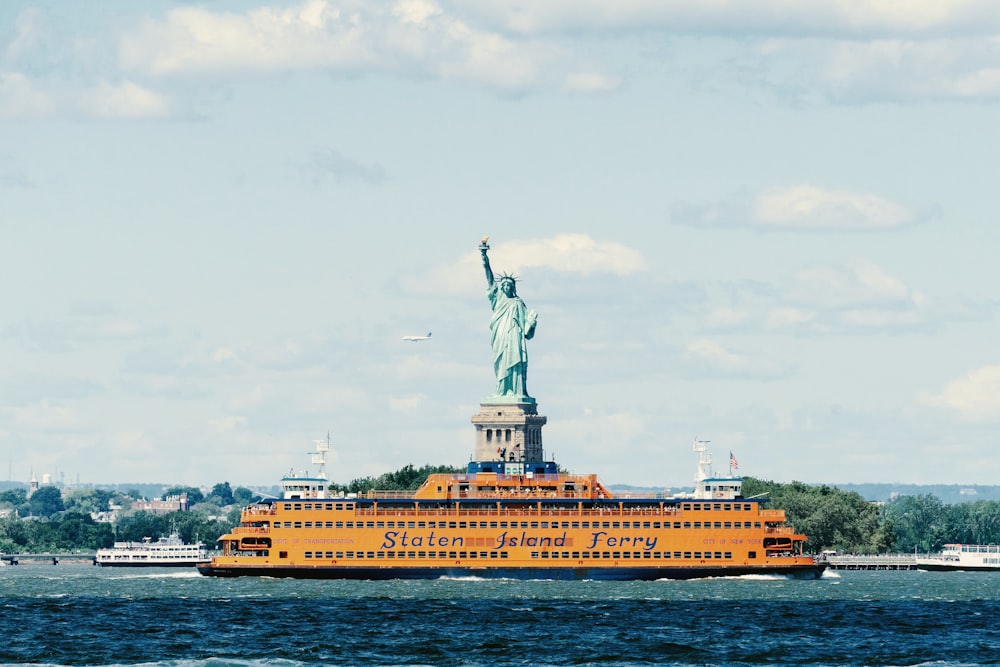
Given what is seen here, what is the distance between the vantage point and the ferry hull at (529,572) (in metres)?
154

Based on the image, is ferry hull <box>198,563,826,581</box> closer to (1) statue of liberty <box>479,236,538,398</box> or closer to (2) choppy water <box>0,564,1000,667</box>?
(2) choppy water <box>0,564,1000,667</box>

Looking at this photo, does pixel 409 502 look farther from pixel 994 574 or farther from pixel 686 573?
pixel 994 574

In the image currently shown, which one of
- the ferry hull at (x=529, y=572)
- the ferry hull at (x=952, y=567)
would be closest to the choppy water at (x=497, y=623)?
the ferry hull at (x=529, y=572)

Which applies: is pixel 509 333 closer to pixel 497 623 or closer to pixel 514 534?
pixel 514 534

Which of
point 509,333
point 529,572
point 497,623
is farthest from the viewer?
point 509,333

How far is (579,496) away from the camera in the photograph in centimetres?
15900

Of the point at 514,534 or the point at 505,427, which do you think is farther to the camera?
the point at 505,427

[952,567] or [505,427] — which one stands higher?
[505,427]

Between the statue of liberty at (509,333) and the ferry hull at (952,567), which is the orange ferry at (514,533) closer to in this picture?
the statue of liberty at (509,333)

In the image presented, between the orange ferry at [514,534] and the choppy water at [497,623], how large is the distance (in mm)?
4231

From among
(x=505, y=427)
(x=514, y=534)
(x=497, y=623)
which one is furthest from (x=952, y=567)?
(x=497, y=623)

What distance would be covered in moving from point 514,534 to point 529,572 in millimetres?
3383

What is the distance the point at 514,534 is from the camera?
157500 mm

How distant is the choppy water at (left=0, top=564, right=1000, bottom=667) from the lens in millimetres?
93188
